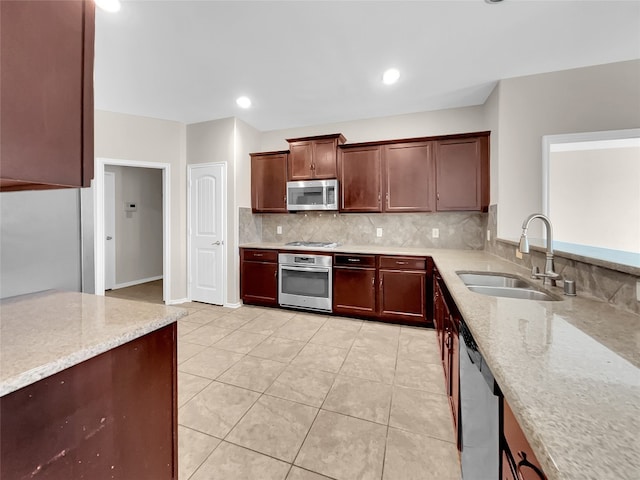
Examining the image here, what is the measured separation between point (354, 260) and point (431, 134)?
1.98 m

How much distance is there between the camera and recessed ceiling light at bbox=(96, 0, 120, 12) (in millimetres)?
1775

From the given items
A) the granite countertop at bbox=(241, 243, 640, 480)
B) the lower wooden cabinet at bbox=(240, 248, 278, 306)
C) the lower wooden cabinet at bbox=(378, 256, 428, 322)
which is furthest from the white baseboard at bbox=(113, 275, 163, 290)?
the granite countertop at bbox=(241, 243, 640, 480)

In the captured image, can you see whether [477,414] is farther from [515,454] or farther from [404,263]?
[404,263]

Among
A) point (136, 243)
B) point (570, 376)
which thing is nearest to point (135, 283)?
point (136, 243)

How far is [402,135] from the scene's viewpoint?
365 centimetres

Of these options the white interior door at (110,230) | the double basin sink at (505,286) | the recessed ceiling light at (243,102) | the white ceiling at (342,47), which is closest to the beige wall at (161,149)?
the white ceiling at (342,47)

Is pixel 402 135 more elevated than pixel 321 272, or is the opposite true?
pixel 402 135

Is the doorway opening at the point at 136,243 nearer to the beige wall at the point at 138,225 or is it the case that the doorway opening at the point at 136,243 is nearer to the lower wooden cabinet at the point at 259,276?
the beige wall at the point at 138,225

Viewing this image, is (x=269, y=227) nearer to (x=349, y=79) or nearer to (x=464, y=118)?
(x=349, y=79)

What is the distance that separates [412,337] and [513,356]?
2.34 metres

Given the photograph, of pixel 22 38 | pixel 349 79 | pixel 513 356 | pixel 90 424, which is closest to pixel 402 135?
pixel 349 79

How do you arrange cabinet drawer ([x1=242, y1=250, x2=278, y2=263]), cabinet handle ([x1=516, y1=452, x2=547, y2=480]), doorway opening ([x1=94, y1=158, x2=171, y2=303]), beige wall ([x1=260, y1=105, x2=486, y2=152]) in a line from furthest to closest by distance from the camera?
doorway opening ([x1=94, y1=158, x2=171, y2=303])
cabinet drawer ([x1=242, y1=250, x2=278, y2=263])
beige wall ([x1=260, y1=105, x2=486, y2=152])
cabinet handle ([x1=516, y1=452, x2=547, y2=480])

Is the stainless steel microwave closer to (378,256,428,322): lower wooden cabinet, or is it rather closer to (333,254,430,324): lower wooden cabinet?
(333,254,430,324): lower wooden cabinet

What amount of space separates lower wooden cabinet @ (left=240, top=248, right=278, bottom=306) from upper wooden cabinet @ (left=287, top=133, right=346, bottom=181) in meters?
1.20
